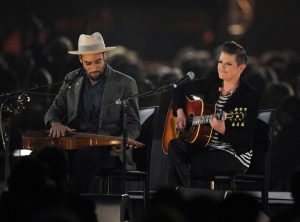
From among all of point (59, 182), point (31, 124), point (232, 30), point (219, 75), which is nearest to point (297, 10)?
point (232, 30)

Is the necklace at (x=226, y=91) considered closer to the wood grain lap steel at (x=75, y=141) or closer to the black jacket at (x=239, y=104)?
the black jacket at (x=239, y=104)

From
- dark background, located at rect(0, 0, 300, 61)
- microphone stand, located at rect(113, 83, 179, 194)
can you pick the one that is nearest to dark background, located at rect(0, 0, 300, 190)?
dark background, located at rect(0, 0, 300, 61)

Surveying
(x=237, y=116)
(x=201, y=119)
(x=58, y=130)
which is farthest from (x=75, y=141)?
(x=237, y=116)

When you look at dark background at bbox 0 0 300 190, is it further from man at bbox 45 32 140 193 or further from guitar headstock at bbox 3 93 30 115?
guitar headstock at bbox 3 93 30 115

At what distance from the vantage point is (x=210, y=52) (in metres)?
24.4

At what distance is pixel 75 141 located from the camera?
9250 mm

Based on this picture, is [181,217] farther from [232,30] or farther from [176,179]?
[232,30]

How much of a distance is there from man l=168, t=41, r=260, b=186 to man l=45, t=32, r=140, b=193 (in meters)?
0.44

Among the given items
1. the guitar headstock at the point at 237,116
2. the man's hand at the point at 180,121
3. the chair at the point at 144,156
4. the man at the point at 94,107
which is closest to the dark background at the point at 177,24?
the man at the point at 94,107

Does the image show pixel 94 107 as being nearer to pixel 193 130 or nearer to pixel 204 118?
pixel 193 130

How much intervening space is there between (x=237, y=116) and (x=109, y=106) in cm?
120

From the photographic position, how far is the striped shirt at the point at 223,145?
31.3ft

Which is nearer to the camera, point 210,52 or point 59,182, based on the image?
point 59,182

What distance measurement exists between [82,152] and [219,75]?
4.65ft
